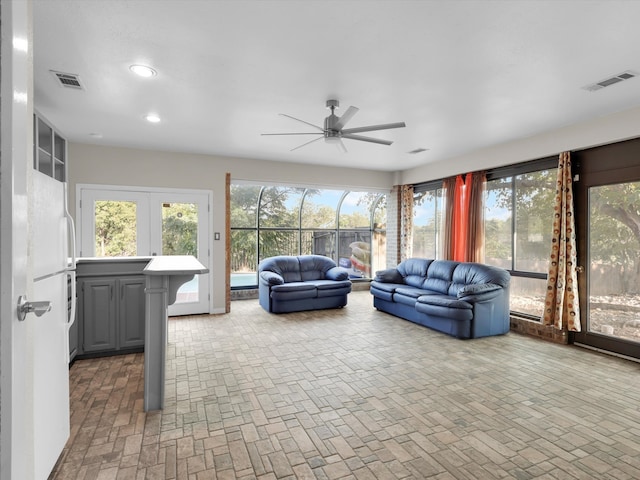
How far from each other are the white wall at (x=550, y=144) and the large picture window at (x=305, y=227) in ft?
8.78

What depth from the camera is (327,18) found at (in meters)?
2.29

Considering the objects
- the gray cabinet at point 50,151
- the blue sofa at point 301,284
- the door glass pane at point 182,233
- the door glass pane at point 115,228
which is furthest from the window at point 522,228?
the gray cabinet at point 50,151

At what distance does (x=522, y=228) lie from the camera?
539 centimetres

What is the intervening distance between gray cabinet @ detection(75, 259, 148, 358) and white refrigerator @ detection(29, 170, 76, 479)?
1.84 meters

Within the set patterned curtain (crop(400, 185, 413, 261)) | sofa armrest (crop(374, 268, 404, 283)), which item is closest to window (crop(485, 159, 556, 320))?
sofa armrest (crop(374, 268, 404, 283))

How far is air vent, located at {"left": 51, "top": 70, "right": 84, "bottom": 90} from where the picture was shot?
10.2ft

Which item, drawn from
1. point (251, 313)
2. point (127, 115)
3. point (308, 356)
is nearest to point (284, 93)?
point (127, 115)

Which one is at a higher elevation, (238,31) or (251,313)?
(238,31)

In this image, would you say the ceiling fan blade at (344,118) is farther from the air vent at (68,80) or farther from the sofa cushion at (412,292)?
the sofa cushion at (412,292)

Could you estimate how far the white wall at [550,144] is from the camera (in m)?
3.96

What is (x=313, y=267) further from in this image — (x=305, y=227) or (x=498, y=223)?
(x=498, y=223)

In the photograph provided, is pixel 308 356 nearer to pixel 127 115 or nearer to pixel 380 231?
pixel 127 115

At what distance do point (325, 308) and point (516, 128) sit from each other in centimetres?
407

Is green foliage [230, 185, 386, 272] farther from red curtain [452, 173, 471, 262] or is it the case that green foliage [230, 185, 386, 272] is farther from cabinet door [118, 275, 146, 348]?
cabinet door [118, 275, 146, 348]
